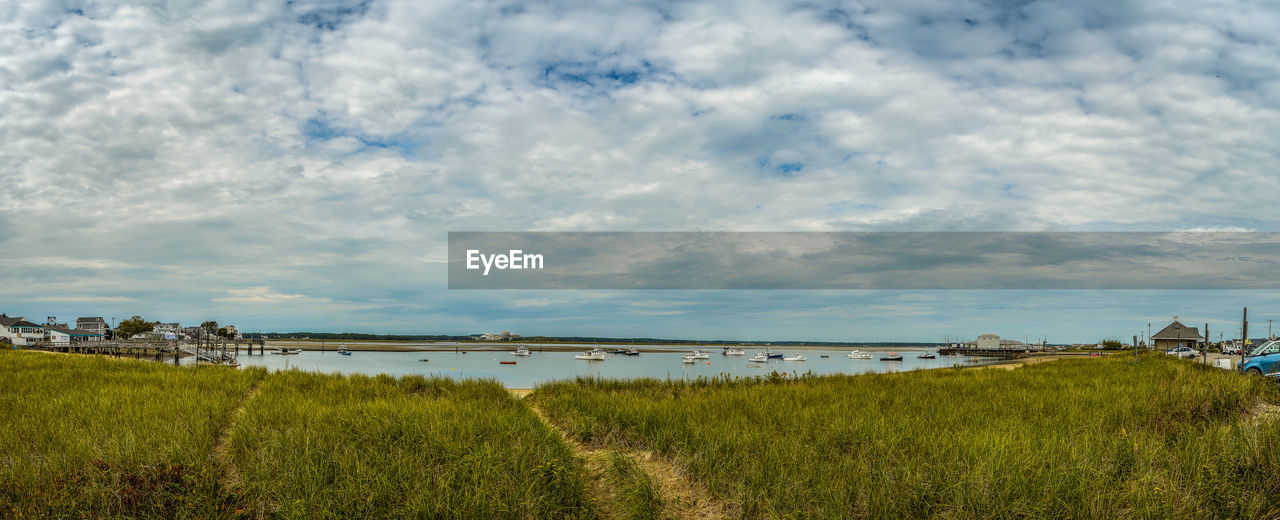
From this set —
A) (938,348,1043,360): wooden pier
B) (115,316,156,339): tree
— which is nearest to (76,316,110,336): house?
(115,316,156,339): tree

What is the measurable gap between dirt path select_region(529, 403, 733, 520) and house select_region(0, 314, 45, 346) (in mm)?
131381

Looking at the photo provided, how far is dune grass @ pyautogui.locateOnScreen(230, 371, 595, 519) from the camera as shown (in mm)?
6754

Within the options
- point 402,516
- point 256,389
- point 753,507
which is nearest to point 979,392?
point 753,507

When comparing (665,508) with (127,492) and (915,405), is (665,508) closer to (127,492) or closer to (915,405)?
(127,492)

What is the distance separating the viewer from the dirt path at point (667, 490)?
741 cm

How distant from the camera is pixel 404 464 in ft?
24.7

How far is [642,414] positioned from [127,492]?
658 cm

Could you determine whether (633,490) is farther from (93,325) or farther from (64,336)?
(93,325)

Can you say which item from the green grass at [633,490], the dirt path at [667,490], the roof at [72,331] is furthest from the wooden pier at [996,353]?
the roof at [72,331]

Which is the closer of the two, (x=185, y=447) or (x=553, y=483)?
(x=553, y=483)

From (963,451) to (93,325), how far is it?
185 metres

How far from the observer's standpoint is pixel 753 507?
23.2 feet

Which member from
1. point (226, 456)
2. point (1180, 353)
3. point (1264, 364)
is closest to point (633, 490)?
point (226, 456)

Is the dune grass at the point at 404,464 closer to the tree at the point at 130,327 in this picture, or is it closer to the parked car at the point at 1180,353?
the parked car at the point at 1180,353
